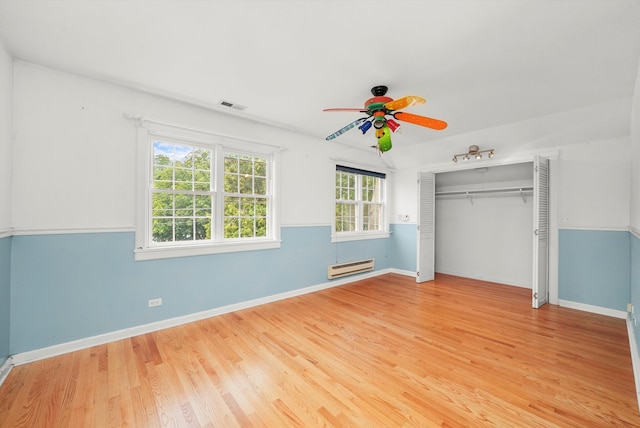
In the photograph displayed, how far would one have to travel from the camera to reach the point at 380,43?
2109 mm

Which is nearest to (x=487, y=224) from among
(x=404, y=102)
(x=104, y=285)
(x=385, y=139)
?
(x=385, y=139)

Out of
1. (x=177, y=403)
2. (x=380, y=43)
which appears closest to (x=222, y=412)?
(x=177, y=403)

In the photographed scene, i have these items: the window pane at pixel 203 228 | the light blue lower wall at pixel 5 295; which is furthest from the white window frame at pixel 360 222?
the light blue lower wall at pixel 5 295

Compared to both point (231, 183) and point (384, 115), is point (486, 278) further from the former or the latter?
point (231, 183)

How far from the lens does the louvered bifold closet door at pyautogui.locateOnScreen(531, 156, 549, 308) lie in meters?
3.75

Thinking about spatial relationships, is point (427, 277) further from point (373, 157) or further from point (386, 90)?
point (386, 90)

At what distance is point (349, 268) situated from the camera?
4.99m

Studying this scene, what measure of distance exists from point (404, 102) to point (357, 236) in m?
3.30

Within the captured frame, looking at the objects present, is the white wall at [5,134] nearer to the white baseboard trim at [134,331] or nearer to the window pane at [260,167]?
the white baseboard trim at [134,331]

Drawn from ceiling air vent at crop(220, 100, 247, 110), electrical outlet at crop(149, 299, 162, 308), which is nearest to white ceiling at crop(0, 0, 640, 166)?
ceiling air vent at crop(220, 100, 247, 110)

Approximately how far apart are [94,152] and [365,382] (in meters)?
3.31

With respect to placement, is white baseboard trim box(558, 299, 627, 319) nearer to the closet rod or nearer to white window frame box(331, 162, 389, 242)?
the closet rod

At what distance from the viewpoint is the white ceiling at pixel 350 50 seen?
178 cm

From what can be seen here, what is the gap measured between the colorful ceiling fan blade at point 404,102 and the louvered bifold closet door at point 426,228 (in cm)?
304
